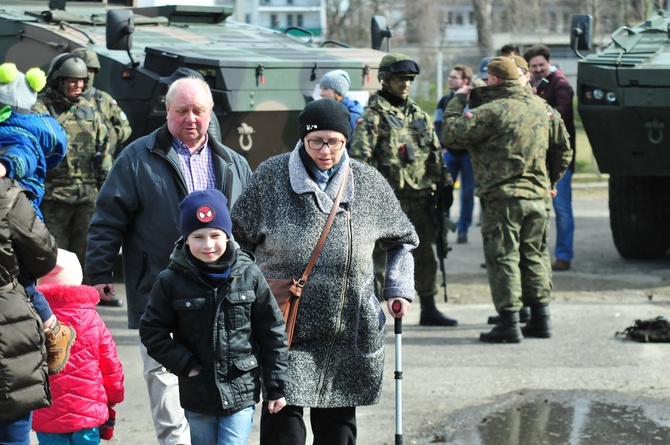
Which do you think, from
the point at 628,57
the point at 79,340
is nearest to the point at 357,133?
the point at 628,57

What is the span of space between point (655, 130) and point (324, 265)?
5.98 meters

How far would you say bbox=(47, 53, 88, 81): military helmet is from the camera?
884 cm

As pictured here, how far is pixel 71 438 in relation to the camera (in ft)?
17.1

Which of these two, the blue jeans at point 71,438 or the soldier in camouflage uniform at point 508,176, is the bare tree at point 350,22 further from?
the blue jeans at point 71,438

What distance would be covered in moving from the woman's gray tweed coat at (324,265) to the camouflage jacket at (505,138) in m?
3.29

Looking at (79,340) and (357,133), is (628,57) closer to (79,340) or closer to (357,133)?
(357,133)

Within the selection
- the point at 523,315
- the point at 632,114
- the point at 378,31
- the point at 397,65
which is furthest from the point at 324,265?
the point at 378,31

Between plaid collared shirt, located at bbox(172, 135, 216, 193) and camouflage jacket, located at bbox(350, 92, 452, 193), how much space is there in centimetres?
259

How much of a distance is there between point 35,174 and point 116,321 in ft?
12.9

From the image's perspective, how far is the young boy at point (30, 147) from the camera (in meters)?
4.76

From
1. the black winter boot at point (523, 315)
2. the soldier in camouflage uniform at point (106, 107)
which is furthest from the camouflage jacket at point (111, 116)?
the black winter boot at point (523, 315)

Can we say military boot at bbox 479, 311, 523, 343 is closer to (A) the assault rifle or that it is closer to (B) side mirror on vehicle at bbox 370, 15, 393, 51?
(A) the assault rifle

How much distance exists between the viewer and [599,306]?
31.7 feet

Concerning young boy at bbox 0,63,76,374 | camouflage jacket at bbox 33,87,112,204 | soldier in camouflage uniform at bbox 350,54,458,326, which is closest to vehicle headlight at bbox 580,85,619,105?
soldier in camouflage uniform at bbox 350,54,458,326
